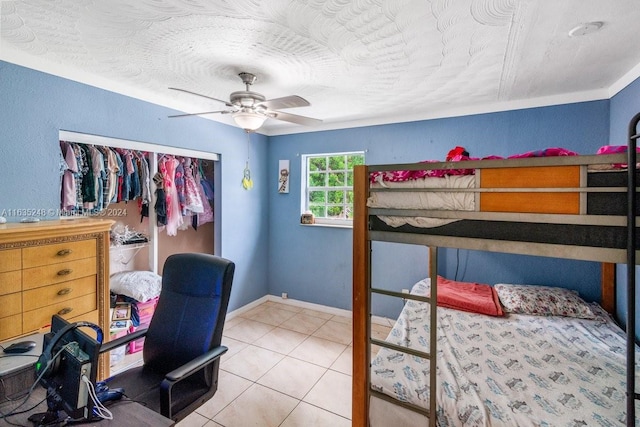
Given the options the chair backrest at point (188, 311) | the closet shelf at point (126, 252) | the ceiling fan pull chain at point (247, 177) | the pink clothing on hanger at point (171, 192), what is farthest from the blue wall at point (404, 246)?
the chair backrest at point (188, 311)

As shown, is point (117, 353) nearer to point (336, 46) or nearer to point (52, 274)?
point (52, 274)

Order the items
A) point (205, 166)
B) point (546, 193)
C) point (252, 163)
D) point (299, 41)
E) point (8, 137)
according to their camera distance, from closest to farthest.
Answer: point (546, 193) → point (299, 41) → point (8, 137) → point (205, 166) → point (252, 163)

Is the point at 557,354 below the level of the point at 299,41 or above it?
below

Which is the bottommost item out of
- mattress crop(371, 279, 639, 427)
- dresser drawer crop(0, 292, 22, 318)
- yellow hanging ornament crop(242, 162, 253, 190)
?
mattress crop(371, 279, 639, 427)

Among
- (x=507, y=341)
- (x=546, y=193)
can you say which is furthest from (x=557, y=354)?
(x=546, y=193)

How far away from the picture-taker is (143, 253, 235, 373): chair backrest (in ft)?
4.94

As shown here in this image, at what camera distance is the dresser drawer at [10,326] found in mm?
1564

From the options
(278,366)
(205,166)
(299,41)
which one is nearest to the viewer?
(299,41)

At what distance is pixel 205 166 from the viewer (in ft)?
11.7

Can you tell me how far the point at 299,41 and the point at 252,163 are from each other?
2280mm

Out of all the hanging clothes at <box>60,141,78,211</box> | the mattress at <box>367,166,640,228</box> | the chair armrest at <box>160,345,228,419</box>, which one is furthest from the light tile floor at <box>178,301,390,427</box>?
the hanging clothes at <box>60,141,78,211</box>

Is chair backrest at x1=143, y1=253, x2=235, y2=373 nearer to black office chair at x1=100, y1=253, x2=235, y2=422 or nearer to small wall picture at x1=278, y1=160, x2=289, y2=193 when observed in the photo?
black office chair at x1=100, y1=253, x2=235, y2=422

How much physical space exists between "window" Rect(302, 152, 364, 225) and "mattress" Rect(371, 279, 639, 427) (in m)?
1.77

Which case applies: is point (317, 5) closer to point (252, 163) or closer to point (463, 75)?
point (463, 75)
